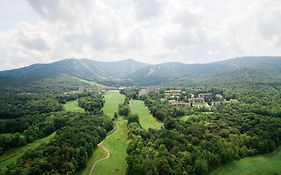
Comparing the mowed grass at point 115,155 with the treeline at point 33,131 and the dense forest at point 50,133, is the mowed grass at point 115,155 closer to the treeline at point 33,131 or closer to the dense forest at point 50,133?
the dense forest at point 50,133

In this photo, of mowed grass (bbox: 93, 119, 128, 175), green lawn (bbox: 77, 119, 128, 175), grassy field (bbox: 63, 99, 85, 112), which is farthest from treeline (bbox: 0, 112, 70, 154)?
mowed grass (bbox: 93, 119, 128, 175)

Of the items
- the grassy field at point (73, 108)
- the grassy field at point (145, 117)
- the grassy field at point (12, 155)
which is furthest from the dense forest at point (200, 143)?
the grassy field at point (73, 108)

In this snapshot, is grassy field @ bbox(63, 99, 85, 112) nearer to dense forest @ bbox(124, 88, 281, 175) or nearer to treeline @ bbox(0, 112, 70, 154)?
treeline @ bbox(0, 112, 70, 154)

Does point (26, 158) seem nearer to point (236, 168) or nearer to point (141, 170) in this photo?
point (141, 170)

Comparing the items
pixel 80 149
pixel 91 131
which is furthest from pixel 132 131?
pixel 80 149

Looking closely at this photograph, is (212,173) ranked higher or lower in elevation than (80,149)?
lower
